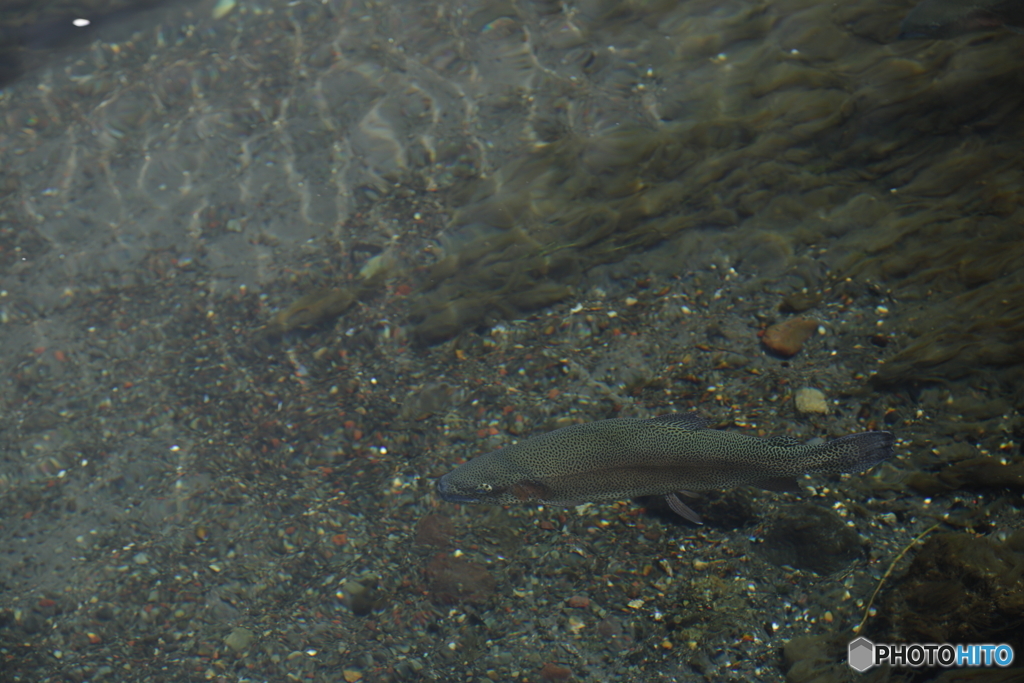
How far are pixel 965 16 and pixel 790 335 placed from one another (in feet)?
10.8

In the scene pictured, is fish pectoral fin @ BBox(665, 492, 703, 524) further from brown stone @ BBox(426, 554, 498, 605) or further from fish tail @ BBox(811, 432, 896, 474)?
brown stone @ BBox(426, 554, 498, 605)

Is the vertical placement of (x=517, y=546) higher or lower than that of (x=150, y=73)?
lower

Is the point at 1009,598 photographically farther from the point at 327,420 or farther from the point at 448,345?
the point at 327,420

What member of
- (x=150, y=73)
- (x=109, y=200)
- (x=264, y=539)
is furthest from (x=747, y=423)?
(x=150, y=73)

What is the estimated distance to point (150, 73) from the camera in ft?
28.0

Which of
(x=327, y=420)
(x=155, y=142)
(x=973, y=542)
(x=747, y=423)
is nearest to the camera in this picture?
(x=973, y=542)

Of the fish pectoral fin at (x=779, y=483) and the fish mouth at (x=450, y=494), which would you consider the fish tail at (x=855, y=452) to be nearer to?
the fish pectoral fin at (x=779, y=483)

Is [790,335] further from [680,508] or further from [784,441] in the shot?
[680,508]

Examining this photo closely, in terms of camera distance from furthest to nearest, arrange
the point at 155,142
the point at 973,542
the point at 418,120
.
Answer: the point at 155,142 < the point at 418,120 < the point at 973,542

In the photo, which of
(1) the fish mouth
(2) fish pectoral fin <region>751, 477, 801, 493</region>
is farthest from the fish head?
(2) fish pectoral fin <region>751, 477, 801, 493</region>

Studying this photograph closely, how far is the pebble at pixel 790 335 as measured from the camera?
453 cm

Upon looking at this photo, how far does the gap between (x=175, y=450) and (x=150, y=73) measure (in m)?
5.86

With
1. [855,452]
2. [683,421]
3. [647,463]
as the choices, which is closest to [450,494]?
[647,463]

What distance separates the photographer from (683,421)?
3645mm
